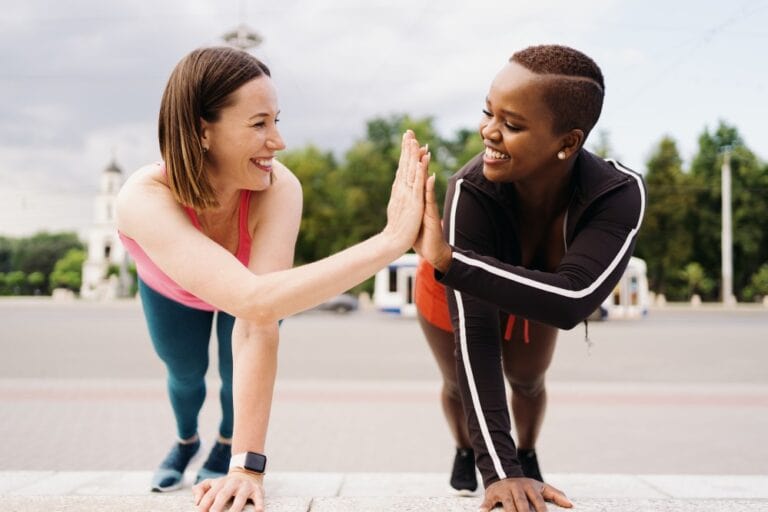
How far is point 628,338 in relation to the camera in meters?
13.5

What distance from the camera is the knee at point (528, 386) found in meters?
2.77

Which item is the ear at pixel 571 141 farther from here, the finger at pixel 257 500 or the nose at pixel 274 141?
the finger at pixel 257 500

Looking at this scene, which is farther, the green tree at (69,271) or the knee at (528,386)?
the green tree at (69,271)

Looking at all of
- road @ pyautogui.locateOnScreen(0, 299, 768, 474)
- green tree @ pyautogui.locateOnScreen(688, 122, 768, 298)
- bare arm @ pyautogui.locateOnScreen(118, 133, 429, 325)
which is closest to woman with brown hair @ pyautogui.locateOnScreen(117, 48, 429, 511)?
bare arm @ pyautogui.locateOnScreen(118, 133, 429, 325)

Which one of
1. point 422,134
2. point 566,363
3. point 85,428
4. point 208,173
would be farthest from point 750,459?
point 422,134

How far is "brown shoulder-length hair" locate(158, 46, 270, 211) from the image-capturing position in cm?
204

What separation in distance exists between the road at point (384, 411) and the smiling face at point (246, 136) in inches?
88.0

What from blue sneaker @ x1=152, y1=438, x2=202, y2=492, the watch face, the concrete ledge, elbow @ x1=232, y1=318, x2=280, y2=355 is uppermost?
elbow @ x1=232, y1=318, x2=280, y2=355

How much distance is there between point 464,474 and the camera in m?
2.79

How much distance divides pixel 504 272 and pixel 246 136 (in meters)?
0.86

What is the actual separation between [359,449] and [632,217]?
2.79 m

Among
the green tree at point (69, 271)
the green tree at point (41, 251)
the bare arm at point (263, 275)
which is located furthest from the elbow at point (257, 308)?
the green tree at point (41, 251)

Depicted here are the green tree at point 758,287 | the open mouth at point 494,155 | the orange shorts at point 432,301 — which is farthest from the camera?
the green tree at point 758,287

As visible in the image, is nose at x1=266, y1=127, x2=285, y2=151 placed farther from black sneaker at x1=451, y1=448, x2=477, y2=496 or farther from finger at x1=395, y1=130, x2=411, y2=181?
black sneaker at x1=451, y1=448, x2=477, y2=496
